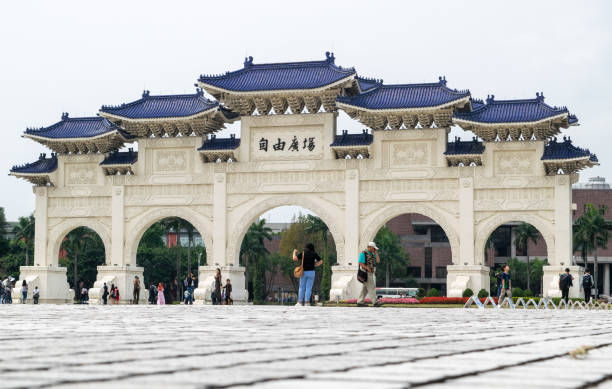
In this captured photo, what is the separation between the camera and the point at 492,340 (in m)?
6.96

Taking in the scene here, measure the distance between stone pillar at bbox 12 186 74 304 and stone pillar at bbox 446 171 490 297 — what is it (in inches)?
611

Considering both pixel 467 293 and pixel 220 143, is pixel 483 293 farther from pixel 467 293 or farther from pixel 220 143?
pixel 220 143

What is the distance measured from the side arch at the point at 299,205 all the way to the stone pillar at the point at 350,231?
272 mm

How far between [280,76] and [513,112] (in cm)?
864

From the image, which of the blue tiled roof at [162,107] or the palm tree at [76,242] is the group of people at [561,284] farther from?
the palm tree at [76,242]

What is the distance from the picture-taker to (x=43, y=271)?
37000mm

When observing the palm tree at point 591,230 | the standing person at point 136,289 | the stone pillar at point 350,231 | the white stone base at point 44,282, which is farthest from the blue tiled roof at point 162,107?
the palm tree at point 591,230

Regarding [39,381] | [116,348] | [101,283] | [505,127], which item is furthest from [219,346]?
[101,283]

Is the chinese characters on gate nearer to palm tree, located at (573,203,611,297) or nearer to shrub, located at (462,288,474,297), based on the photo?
shrub, located at (462,288,474,297)

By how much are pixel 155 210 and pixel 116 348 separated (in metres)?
31.1

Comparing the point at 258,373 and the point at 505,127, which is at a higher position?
the point at 505,127

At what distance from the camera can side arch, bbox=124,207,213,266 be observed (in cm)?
3559

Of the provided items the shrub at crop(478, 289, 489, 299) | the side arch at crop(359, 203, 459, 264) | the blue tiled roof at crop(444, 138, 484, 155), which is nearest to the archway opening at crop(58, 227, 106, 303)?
the side arch at crop(359, 203, 459, 264)

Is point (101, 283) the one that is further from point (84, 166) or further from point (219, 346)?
point (219, 346)
